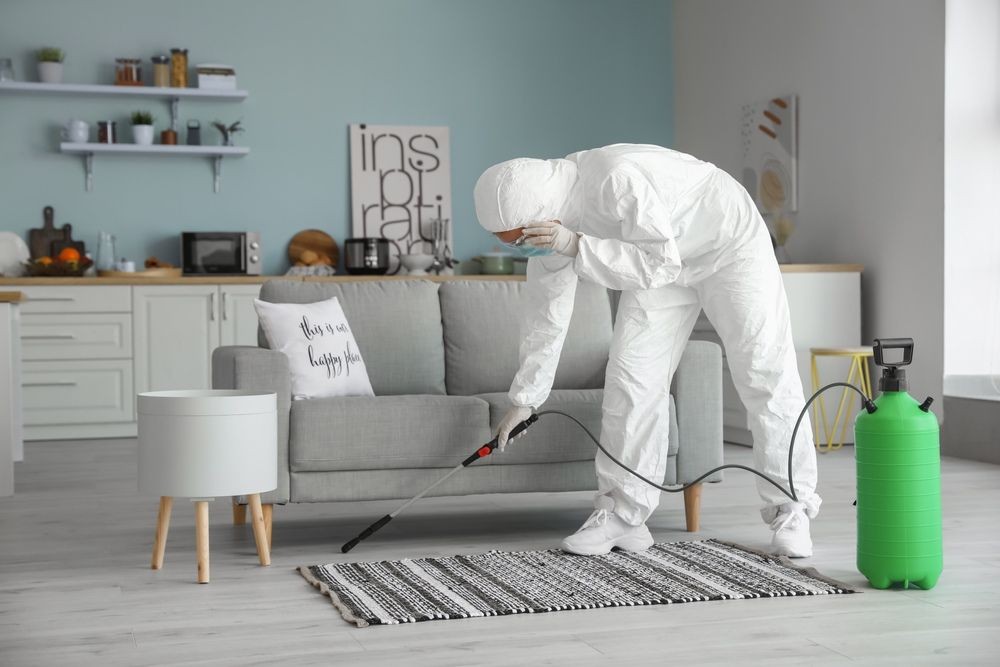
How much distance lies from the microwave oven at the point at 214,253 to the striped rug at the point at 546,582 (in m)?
3.86

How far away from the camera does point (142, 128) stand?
6465 mm

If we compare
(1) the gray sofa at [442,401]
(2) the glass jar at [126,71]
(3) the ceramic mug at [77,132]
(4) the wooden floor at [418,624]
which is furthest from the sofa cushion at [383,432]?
(2) the glass jar at [126,71]

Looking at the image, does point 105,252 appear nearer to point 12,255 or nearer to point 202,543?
point 12,255

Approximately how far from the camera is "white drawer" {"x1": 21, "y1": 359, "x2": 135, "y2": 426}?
5.99 m

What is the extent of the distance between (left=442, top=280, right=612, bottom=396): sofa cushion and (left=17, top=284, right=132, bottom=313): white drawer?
273 cm

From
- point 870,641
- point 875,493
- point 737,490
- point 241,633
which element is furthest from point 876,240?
point 241,633

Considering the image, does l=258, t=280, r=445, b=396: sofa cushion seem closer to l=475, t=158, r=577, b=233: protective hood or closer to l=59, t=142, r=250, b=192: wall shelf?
l=475, t=158, r=577, b=233: protective hood

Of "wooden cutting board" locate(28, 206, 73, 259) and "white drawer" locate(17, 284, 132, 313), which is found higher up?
"wooden cutting board" locate(28, 206, 73, 259)

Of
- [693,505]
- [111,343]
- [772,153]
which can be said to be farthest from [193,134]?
[693,505]

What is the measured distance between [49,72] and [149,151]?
25.4 inches

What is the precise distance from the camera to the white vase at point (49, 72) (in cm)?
637

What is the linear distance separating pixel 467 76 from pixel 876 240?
274 cm

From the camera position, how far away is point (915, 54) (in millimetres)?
5207

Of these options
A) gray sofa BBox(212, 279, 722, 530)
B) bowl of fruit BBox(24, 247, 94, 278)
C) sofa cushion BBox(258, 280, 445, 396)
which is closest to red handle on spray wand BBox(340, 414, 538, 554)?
gray sofa BBox(212, 279, 722, 530)
